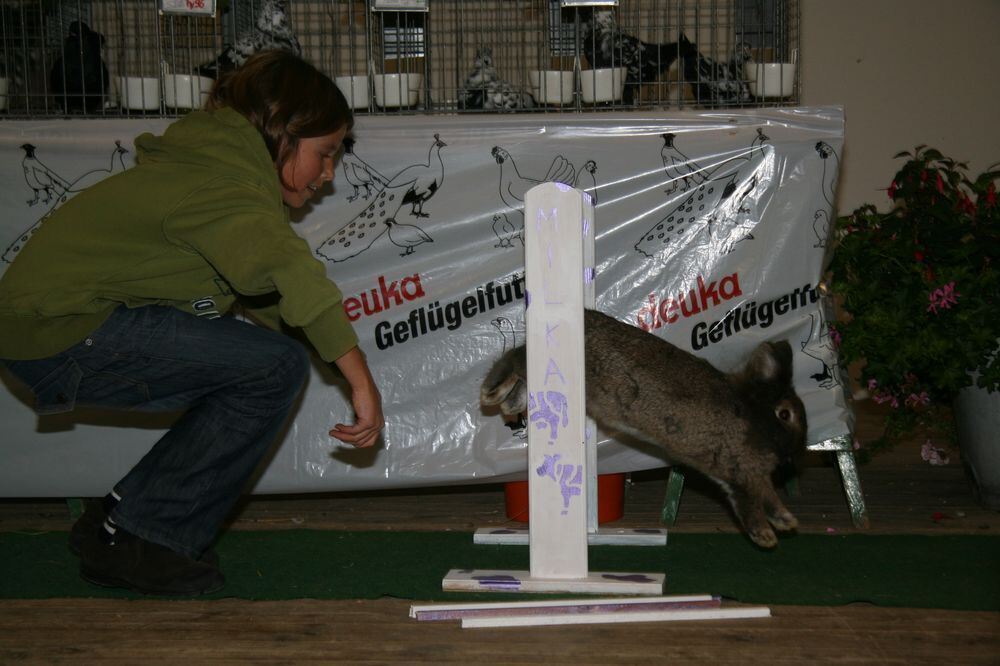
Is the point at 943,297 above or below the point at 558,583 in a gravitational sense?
above

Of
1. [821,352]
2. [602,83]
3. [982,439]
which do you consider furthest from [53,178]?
[982,439]

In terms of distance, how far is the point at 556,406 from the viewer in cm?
204

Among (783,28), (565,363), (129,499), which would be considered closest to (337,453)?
(129,499)

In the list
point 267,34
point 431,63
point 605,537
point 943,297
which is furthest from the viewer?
point 431,63

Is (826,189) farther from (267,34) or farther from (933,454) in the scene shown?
(267,34)

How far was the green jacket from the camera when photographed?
5.80 feet

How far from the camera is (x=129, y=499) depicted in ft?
6.81

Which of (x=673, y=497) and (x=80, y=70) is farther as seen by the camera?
(x=80, y=70)

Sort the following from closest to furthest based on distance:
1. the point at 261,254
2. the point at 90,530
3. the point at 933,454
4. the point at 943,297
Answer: the point at 261,254 < the point at 90,530 < the point at 943,297 < the point at 933,454

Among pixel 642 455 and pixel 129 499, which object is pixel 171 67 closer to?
pixel 129 499

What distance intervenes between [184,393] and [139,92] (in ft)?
4.11

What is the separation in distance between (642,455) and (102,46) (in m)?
2.06

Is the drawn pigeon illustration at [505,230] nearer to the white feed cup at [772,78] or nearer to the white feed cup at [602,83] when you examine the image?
the white feed cup at [602,83]

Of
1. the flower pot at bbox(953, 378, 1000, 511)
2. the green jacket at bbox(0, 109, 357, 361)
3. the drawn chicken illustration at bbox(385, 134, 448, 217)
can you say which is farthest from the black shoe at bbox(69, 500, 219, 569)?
the flower pot at bbox(953, 378, 1000, 511)
